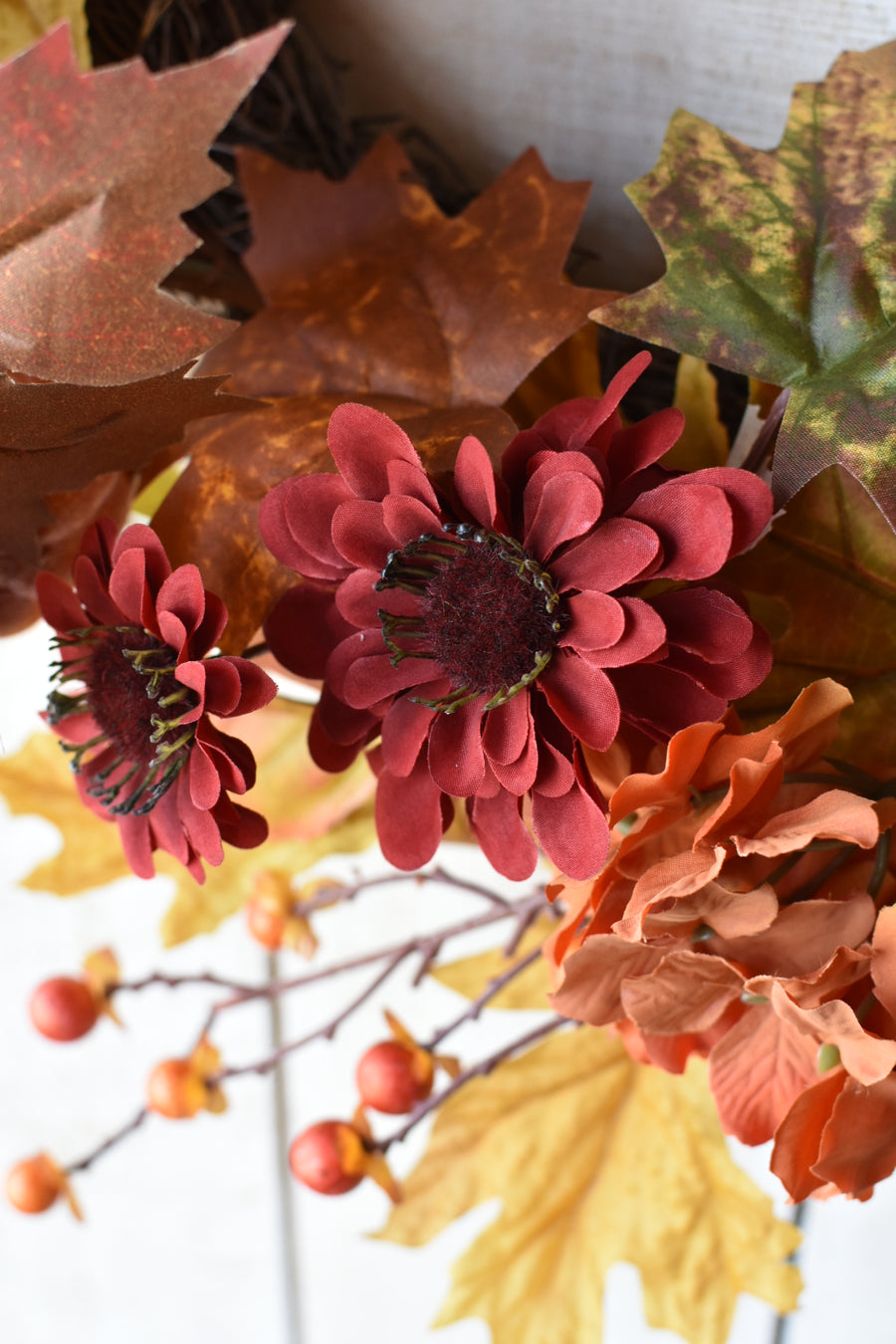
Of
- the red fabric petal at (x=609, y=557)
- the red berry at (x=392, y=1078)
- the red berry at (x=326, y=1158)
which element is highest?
the red fabric petal at (x=609, y=557)

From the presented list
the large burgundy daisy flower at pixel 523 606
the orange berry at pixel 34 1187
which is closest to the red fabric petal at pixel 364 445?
the large burgundy daisy flower at pixel 523 606

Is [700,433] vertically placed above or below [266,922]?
above

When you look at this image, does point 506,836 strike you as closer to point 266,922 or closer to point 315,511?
point 315,511

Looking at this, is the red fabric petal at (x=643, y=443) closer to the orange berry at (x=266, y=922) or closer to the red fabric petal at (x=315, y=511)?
the red fabric petal at (x=315, y=511)

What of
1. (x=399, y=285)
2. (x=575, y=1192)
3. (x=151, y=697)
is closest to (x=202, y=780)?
(x=151, y=697)

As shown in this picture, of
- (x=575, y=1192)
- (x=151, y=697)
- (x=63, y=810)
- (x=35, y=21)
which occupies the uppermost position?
(x=35, y=21)

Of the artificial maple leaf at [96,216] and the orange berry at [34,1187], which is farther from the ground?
the artificial maple leaf at [96,216]

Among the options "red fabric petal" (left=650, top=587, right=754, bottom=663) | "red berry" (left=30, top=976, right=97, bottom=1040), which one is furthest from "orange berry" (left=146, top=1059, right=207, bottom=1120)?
"red fabric petal" (left=650, top=587, right=754, bottom=663)
